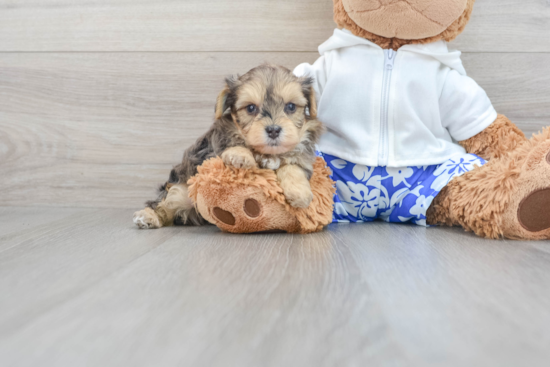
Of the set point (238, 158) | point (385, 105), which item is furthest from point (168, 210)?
point (385, 105)

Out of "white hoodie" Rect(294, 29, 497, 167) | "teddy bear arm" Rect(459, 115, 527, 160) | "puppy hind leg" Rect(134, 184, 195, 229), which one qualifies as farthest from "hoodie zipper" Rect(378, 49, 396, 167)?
"puppy hind leg" Rect(134, 184, 195, 229)

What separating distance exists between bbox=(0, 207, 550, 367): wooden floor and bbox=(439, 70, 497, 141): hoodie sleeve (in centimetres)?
45

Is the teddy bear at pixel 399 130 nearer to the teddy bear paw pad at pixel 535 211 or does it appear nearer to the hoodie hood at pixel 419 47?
the hoodie hood at pixel 419 47

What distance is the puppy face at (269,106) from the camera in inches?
51.3

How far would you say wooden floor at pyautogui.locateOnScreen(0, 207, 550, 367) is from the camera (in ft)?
2.05

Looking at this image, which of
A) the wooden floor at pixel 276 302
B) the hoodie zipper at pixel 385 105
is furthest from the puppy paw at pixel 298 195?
the hoodie zipper at pixel 385 105

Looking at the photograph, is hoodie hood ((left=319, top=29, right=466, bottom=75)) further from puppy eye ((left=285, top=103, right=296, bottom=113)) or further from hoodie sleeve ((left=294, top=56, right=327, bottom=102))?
puppy eye ((left=285, top=103, right=296, bottom=113))

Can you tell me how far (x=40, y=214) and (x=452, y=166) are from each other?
1.60m

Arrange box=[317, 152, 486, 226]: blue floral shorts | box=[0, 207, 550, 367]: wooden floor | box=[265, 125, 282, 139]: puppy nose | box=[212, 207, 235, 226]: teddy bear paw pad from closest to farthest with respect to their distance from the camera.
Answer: box=[0, 207, 550, 367]: wooden floor < box=[265, 125, 282, 139]: puppy nose < box=[212, 207, 235, 226]: teddy bear paw pad < box=[317, 152, 486, 226]: blue floral shorts

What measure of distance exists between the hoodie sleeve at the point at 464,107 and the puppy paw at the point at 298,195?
0.62m

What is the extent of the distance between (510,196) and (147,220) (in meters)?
1.13

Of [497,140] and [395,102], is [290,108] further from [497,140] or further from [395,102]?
[497,140]

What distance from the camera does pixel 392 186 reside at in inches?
62.4

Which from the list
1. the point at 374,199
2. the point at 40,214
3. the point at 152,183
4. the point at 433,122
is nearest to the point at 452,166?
the point at 433,122
